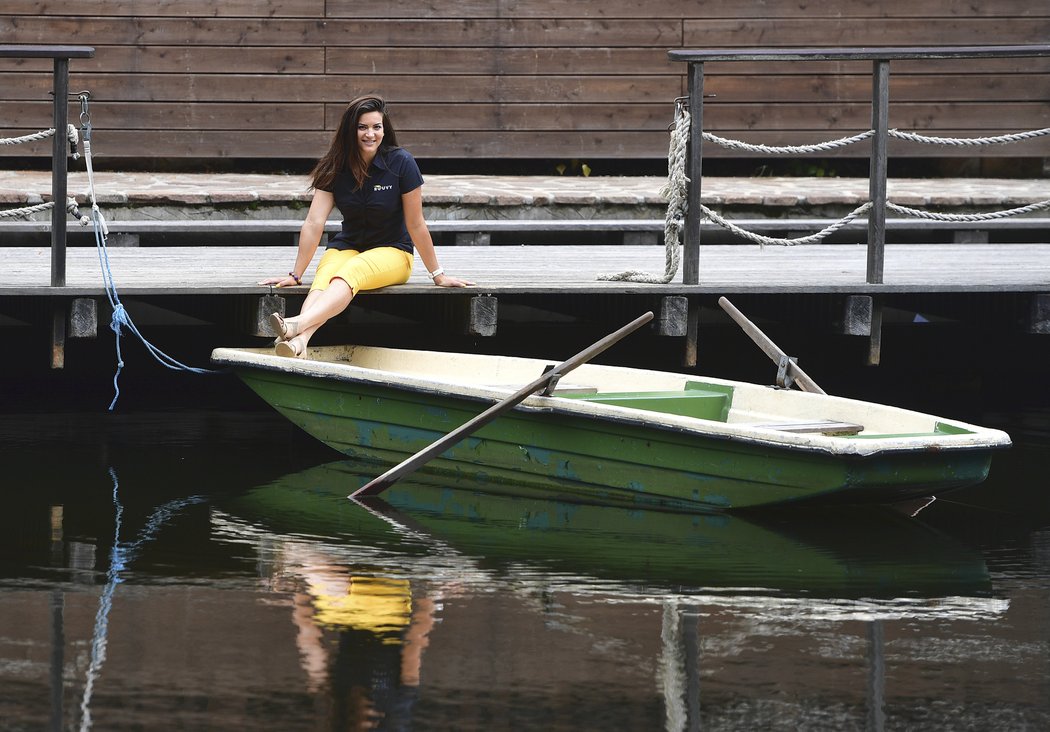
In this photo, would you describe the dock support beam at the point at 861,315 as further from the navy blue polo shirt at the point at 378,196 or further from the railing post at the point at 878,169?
the navy blue polo shirt at the point at 378,196

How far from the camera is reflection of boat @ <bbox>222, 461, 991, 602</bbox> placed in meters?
5.96

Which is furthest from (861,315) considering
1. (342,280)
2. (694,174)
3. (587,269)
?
(342,280)

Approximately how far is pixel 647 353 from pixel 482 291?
2.16 m

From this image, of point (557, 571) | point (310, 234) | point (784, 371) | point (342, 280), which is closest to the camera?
point (557, 571)

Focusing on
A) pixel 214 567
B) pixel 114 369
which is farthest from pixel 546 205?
pixel 214 567

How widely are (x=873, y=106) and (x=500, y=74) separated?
5040mm

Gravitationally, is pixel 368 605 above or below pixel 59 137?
below

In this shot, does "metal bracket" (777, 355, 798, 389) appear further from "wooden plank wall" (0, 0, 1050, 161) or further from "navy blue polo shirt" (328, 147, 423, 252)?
"wooden plank wall" (0, 0, 1050, 161)

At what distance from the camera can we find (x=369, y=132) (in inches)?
324

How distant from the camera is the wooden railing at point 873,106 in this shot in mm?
8414

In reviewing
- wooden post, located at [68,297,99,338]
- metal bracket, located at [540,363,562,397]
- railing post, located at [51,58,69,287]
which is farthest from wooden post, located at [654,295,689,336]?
railing post, located at [51,58,69,287]

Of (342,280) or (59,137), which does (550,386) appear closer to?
(342,280)

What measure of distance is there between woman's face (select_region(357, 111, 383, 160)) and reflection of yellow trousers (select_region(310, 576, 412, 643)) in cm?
292

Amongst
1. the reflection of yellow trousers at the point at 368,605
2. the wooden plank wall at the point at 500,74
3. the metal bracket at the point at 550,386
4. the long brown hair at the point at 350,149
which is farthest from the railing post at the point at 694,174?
the wooden plank wall at the point at 500,74
